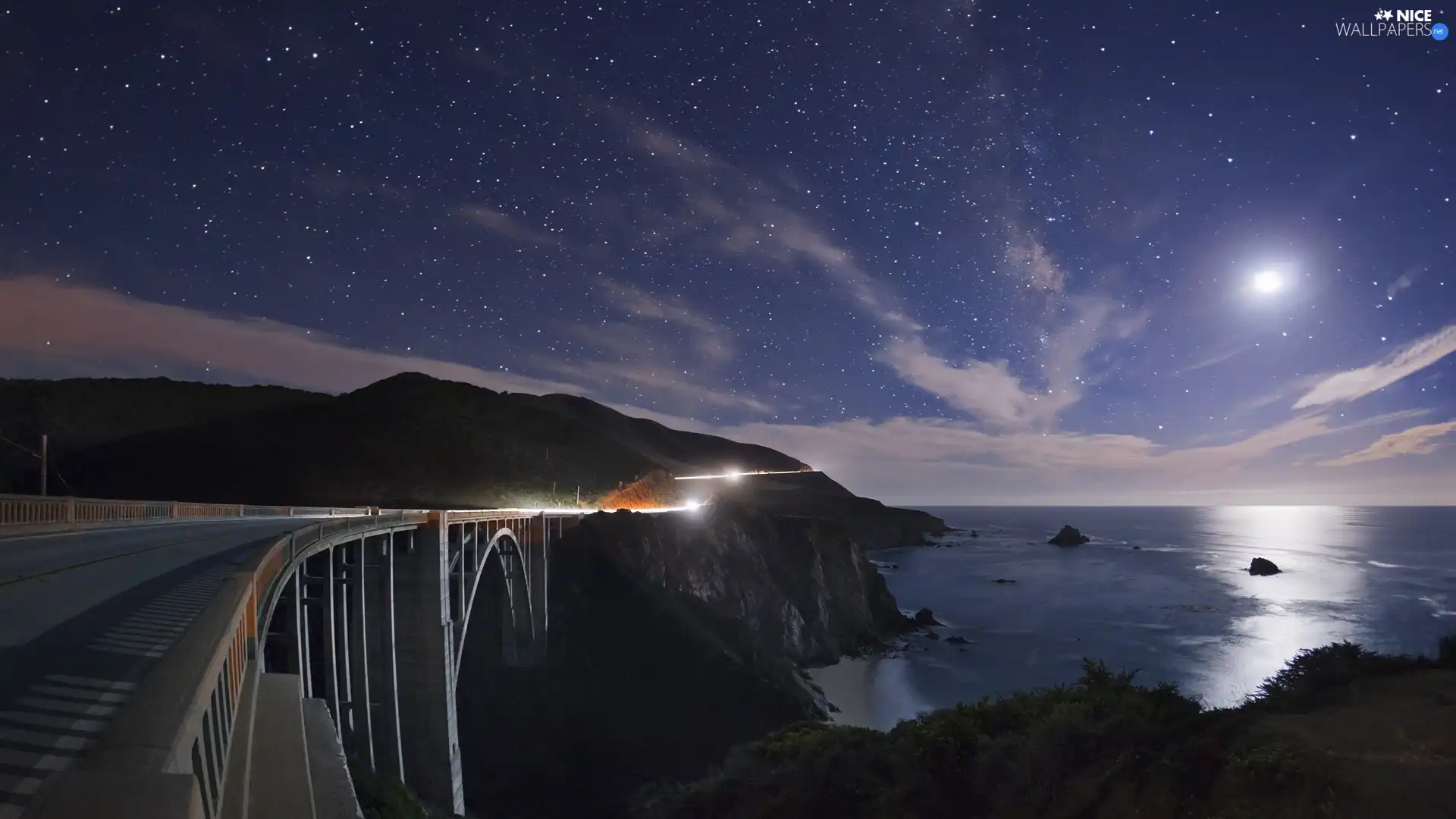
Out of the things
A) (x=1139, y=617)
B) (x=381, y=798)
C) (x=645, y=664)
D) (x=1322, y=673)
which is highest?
(x=1322, y=673)

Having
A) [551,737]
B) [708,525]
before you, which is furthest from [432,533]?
[708,525]

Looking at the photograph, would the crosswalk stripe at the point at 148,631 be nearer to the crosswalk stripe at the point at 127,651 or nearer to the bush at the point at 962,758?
the crosswalk stripe at the point at 127,651

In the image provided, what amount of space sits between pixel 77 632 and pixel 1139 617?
267ft

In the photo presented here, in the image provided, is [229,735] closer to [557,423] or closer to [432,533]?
[432,533]

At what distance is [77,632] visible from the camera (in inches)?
222

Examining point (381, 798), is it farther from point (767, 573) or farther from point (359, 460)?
point (359, 460)

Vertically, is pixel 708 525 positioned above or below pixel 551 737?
above

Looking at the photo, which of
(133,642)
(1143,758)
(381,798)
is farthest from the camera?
(381,798)

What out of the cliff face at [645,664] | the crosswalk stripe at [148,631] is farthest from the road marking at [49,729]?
the cliff face at [645,664]

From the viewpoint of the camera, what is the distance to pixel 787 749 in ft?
59.4

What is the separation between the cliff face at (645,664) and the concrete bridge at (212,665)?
33.4 ft

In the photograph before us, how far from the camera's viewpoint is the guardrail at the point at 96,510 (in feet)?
60.3

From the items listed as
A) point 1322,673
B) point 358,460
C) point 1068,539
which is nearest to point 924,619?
→ point 1322,673

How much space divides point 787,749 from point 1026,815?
680 cm
